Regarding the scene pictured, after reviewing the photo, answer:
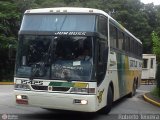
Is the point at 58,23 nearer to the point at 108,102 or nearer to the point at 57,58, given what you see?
the point at 57,58

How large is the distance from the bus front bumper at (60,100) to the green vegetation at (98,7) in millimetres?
8109

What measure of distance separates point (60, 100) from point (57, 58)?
1194 millimetres

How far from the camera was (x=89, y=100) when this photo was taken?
10.5 m

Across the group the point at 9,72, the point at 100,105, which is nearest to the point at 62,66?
the point at 100,105

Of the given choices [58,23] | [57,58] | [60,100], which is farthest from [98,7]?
[60,100]

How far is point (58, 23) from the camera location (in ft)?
37.3

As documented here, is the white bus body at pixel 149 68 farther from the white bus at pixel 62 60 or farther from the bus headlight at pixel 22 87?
the bus headlight at pixel 22 87

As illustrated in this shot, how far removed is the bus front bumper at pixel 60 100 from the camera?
10477mm

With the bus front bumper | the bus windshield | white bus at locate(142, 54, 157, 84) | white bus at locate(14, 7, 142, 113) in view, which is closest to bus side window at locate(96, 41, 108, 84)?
white bus at locate(14, 7, 142, 113)

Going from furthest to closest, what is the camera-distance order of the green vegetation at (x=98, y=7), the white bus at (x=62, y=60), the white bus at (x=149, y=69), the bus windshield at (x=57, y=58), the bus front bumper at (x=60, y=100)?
the white bus at (x=149, y=69) < the green vegetation at (x=98, y=7) < the bus windshield at (x=57, y=58) < the white bus at (x=62, y=60) < the bus front bumper at (x=60, y=100)

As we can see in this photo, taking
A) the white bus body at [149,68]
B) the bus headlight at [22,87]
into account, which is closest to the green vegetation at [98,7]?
the white bus body at [149,68]

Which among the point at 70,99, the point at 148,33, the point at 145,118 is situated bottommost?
the point at 145,118

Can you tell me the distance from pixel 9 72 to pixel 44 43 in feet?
73.6

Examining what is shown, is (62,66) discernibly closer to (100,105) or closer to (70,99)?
(70,99)
